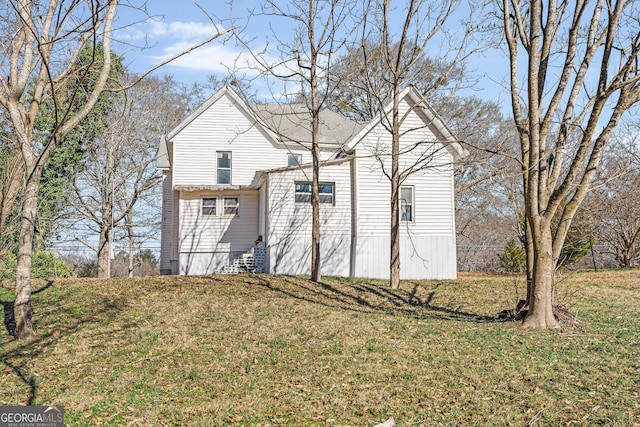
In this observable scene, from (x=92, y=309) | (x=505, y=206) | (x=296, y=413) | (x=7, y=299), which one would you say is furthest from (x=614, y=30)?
(x=505, y=206)

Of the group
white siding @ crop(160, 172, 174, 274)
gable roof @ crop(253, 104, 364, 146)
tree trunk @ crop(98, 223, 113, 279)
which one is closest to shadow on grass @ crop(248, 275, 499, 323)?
gable roof @ crop(253, 104, 364, 146)

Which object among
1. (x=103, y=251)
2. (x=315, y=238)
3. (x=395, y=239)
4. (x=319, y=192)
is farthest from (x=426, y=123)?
(x=103, y=251)

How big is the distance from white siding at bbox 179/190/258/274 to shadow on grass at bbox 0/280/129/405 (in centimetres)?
941

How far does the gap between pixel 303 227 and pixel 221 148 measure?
5.59 metres

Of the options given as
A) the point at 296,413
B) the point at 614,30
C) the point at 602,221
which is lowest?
the point at 296,413

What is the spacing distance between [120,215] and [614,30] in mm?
24128

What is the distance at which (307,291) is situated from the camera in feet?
45.8

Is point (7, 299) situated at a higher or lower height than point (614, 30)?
lower

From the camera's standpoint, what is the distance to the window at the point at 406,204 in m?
20.0

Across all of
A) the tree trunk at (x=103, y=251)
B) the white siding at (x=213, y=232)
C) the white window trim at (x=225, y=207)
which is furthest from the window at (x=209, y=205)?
the tree trunk at (x=103, y=251)

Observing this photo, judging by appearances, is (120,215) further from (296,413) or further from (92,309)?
(296,413)

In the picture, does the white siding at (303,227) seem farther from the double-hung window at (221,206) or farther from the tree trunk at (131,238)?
the tree trunk at (131,238)

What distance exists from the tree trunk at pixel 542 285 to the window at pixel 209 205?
14846mm

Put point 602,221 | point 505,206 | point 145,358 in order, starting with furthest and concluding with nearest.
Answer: point 505,206 < point 602,221 < point 145,358
